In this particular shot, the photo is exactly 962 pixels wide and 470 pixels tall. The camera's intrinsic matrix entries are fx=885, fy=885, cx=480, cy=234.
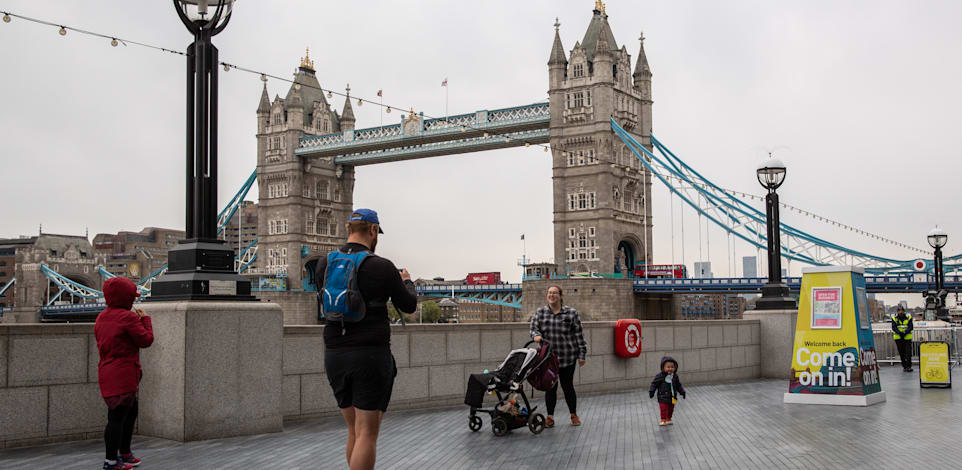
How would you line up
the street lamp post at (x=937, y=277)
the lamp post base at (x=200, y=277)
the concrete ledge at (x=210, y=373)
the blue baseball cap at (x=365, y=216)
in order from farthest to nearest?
the street lamp post at (x=937, y=277) < the lamp post base at (x=200, y=277) < the concrete ledge at (x=210, y=373) < the blue baseball cap at (x=365, y=216)

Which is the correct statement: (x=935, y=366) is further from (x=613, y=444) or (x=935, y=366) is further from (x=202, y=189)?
(x=202, y=189)

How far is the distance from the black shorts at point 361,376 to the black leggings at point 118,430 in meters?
2.41

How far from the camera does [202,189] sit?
8.63 meters

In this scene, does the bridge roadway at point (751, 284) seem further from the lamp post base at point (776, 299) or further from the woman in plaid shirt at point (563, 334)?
the woman in plaid shirt at point (563, 334)

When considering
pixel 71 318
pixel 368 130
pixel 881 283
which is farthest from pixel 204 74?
pixel 71 318

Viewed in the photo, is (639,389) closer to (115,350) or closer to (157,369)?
(157,369)

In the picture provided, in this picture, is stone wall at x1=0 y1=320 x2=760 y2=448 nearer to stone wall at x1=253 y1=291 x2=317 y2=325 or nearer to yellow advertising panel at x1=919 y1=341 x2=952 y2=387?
yellow advertising panel at x1=919 y1=341 x2=952 y2=387

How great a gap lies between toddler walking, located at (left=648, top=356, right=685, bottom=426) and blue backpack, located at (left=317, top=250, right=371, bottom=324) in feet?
16.4

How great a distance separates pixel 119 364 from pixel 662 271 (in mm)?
56283

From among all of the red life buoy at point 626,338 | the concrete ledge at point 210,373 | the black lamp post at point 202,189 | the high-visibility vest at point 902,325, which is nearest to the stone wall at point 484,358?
the red life buoy at point 626,338

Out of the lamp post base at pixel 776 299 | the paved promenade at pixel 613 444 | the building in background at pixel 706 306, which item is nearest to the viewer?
the paved promenade at pixel 613 444

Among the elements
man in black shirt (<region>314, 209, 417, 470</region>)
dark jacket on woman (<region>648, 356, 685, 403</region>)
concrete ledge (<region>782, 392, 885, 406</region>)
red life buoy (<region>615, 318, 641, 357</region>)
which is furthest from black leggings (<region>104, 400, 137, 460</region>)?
concrete ledge (<region>782, 392, 885, 406</region>)

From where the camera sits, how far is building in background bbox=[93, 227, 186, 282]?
5782 inches

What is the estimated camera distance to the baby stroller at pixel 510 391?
8.36 metres
